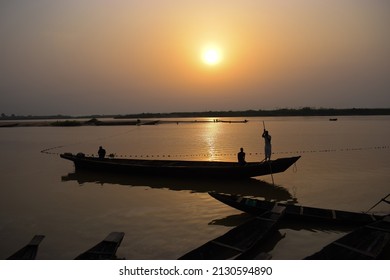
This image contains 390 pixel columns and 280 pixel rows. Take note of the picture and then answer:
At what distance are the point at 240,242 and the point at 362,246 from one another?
2.44 metres

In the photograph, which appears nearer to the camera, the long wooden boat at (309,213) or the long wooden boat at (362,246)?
the long wooden boat at (362,246)

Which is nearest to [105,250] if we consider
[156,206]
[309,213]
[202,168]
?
[156,206]

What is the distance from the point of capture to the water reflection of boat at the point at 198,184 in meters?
12.8

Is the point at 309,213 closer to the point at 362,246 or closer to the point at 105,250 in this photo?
the point at 362,246

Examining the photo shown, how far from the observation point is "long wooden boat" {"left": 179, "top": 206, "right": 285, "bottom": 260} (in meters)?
6.43

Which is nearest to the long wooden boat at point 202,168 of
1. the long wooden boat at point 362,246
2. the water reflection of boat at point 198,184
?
the water reflection of boat at point 198,184

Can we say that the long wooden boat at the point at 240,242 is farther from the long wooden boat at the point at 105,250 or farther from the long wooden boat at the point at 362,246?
the long wooden boat at the point at 105,250

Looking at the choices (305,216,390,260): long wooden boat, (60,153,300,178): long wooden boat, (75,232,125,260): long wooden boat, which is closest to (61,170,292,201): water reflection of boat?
(60,153,300,178): long wooden boat

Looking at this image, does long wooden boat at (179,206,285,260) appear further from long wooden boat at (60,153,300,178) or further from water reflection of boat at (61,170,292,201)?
long wooden boat at (60,153,300,178)

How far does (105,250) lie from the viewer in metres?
6.73

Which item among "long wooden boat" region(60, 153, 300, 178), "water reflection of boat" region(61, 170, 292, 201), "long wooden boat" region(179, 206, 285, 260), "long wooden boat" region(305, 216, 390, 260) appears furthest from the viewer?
"long wooden boat" region(60, 153, 300, 178)

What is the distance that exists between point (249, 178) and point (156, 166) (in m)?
4.30

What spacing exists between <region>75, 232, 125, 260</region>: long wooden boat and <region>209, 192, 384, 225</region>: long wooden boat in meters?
3.75

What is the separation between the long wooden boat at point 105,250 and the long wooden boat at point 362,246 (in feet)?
12.3
